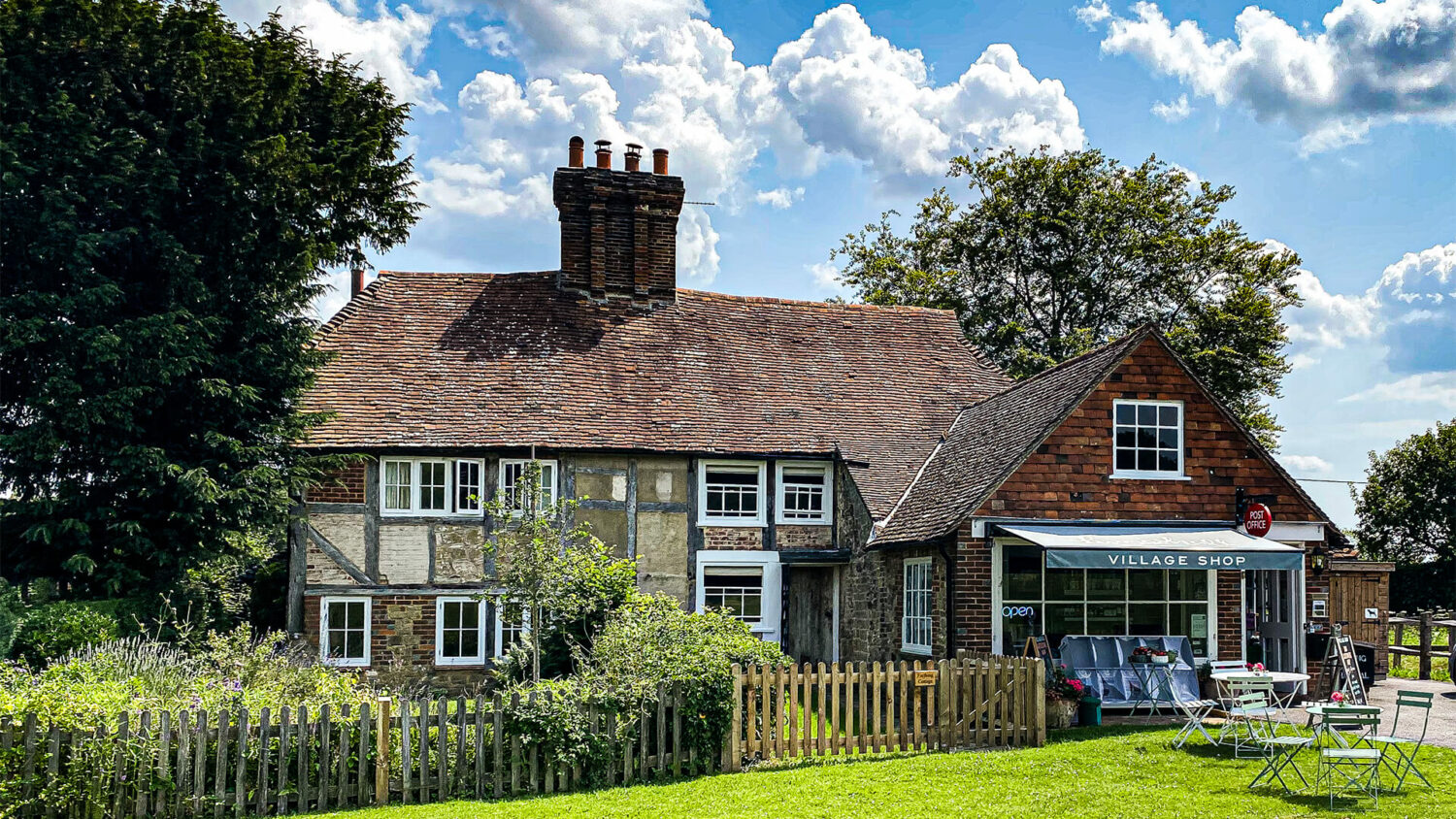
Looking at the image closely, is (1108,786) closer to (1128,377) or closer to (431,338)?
(1128,377)

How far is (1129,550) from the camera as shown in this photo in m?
15.1

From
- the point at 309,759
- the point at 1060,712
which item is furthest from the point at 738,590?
the point at 309,759

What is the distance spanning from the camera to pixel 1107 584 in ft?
56.4

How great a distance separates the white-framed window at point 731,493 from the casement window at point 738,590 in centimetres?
81

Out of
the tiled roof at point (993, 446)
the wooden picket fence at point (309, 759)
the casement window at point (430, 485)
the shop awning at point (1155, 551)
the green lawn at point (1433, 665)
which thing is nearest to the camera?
the wooden picket fence at point (309, 759)

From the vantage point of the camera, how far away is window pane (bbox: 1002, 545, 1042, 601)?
55.4 ft

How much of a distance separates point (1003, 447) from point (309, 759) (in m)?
10.6

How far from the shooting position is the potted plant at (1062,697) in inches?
563

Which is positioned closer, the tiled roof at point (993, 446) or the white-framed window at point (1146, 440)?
the tiled roof at point (993, 446)

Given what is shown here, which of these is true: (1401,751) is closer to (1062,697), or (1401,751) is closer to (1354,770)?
(1354,770)

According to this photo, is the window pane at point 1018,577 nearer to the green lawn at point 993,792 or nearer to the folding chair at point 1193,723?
the folding chair at point 1193,723

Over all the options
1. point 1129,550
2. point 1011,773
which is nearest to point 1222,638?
point 1129,550

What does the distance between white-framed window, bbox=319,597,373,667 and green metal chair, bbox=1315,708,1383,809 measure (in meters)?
13.8

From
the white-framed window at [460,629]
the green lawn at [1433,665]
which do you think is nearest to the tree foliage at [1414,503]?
the green lawn at [1433,665]
